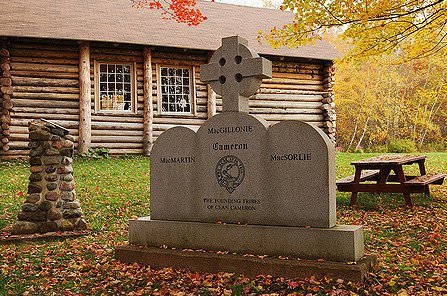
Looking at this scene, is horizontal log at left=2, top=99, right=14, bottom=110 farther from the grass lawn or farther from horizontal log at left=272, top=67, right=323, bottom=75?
horizontal log at left=272, top=67, right=323, bottom=75

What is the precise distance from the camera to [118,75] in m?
16.9

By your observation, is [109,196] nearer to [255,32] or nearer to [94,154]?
[94,154]

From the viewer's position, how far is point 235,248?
5602mm

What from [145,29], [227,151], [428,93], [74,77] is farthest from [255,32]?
[227,151]

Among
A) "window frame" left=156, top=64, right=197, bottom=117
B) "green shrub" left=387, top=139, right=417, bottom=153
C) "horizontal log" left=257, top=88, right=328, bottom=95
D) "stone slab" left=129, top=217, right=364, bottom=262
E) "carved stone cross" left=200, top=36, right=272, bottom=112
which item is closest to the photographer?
"stone slab" left=129, top=217, right=364, bottom=262

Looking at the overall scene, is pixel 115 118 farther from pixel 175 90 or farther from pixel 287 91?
pixel 287 91

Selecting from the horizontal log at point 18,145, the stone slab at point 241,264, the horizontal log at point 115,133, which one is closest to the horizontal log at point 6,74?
the horizontal log at point 18,145

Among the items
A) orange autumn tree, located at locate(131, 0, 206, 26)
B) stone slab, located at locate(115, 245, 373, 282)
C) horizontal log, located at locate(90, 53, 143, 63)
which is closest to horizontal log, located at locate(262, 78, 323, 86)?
orange autumn tree, located at locate(131, 0, 206, 26)

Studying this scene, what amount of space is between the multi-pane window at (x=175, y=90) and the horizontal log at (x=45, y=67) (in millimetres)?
2994

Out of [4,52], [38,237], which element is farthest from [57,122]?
[38,237]

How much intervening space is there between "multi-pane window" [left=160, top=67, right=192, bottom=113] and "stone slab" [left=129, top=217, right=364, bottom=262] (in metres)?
11.6

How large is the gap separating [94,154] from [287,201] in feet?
36.4

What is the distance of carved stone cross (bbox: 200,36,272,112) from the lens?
5844mm

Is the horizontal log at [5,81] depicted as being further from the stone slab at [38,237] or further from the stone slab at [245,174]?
the stone slab at [245,174]
